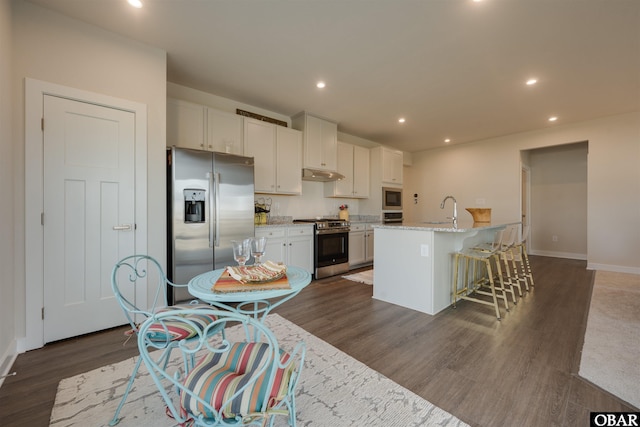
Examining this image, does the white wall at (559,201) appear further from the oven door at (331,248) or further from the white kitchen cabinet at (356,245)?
the oven door at (331,248)

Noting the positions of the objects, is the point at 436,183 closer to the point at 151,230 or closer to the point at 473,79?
the point at 473,79

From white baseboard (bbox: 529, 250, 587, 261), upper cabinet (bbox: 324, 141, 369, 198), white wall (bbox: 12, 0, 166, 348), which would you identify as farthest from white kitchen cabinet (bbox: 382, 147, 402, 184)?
white wall (bbox: 12, 0, 166, 348)

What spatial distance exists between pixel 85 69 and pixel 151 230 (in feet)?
4.89

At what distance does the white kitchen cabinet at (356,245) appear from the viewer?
4.85 m

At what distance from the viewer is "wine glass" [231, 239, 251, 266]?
163 cm

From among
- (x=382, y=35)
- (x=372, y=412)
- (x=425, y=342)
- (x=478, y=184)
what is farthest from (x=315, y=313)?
(x=478, y=184)

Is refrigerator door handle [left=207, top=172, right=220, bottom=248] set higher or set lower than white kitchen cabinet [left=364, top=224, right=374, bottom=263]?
higher

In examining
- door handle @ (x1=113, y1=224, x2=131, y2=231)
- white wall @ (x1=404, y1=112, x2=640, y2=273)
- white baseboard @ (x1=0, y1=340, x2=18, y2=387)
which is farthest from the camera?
white wall @ (x1=404, y1=112, x2=640, y2=273)

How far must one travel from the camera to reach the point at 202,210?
9.96ft

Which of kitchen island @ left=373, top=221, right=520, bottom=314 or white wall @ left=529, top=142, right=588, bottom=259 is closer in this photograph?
kitchen island @ left=373, top=221, right=520, bottom=314

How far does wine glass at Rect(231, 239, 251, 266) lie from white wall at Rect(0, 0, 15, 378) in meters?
1.66

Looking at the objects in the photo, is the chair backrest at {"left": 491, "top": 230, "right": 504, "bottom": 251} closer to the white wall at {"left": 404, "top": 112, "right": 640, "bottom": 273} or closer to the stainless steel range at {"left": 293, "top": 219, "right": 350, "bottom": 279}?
the stainless steel range at {"left": 293, "top": 219, "right": 350, "bottom": 279}

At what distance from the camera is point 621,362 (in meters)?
1.92

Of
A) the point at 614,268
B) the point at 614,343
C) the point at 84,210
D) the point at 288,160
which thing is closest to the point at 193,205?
the point at 84,210
